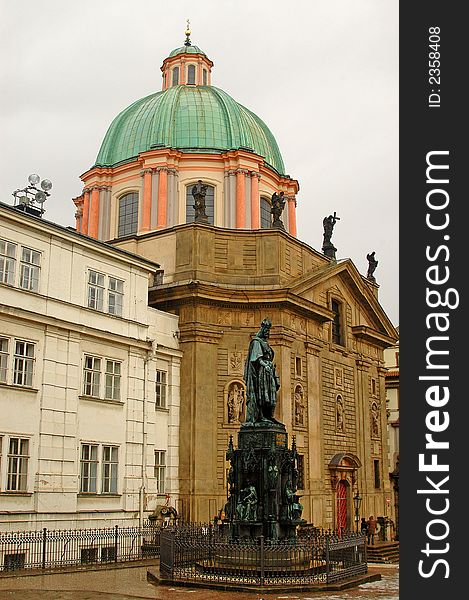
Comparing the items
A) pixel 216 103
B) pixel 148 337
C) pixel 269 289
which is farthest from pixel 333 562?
pixel 216 103

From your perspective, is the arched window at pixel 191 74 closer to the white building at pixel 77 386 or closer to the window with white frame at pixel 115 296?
the white building at pixel 77 386

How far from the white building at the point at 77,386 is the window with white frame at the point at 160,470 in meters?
0.05

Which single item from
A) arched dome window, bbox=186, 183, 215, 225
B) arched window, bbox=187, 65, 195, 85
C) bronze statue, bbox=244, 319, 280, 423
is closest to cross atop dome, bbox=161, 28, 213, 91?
arched window, bbox=187, 65, 195, 85

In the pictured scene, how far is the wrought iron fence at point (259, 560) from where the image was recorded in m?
20.0

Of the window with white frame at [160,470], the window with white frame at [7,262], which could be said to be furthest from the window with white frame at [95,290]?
the window with white frame at [160,470]

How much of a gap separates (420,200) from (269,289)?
89.2 feet

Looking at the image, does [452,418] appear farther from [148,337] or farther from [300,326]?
[300,326]

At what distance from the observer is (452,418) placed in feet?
37.7

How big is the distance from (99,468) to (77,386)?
141 inches

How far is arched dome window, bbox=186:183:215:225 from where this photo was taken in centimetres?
4675

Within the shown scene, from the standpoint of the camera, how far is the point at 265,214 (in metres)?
49.3

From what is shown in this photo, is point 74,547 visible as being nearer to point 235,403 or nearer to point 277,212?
point 235,403

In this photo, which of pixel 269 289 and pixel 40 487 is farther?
pixel 269 289

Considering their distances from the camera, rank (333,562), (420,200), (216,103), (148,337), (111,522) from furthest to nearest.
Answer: (216,103) < (148,337) < (111,522) < (333,562) < (420,200)
